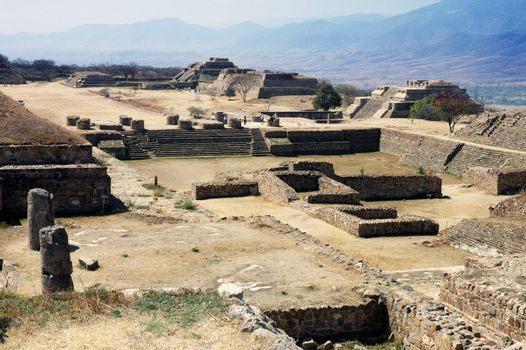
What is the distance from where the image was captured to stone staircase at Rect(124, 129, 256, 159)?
39344 millimetres

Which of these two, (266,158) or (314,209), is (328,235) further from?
(266,158)

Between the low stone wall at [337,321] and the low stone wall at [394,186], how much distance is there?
15.7 metres

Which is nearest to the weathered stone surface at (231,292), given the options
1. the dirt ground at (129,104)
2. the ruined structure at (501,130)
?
the ruined structure at (501,130)

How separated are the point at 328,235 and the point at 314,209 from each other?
2671 millimetres

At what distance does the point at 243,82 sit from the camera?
79.4m

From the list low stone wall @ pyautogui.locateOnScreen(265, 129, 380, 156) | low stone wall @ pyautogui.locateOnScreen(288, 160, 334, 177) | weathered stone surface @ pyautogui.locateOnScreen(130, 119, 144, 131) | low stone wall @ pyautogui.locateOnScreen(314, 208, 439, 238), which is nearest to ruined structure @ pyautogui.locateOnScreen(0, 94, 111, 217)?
low stone wall @ pyautogui.locateOnScreen(314, 208, 439, 238)

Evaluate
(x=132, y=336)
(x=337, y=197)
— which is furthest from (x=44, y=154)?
(x=132, y=336)

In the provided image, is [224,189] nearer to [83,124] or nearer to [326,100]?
[83,124]

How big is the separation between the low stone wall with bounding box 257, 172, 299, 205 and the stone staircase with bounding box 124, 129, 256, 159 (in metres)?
13.7

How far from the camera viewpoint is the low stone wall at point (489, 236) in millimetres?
18250

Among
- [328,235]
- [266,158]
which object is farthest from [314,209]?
[266,158]

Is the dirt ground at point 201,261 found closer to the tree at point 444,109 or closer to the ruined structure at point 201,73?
the tree at point 444,109

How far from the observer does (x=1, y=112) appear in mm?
25703

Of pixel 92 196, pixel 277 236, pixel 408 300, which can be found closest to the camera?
pixel 408 300
